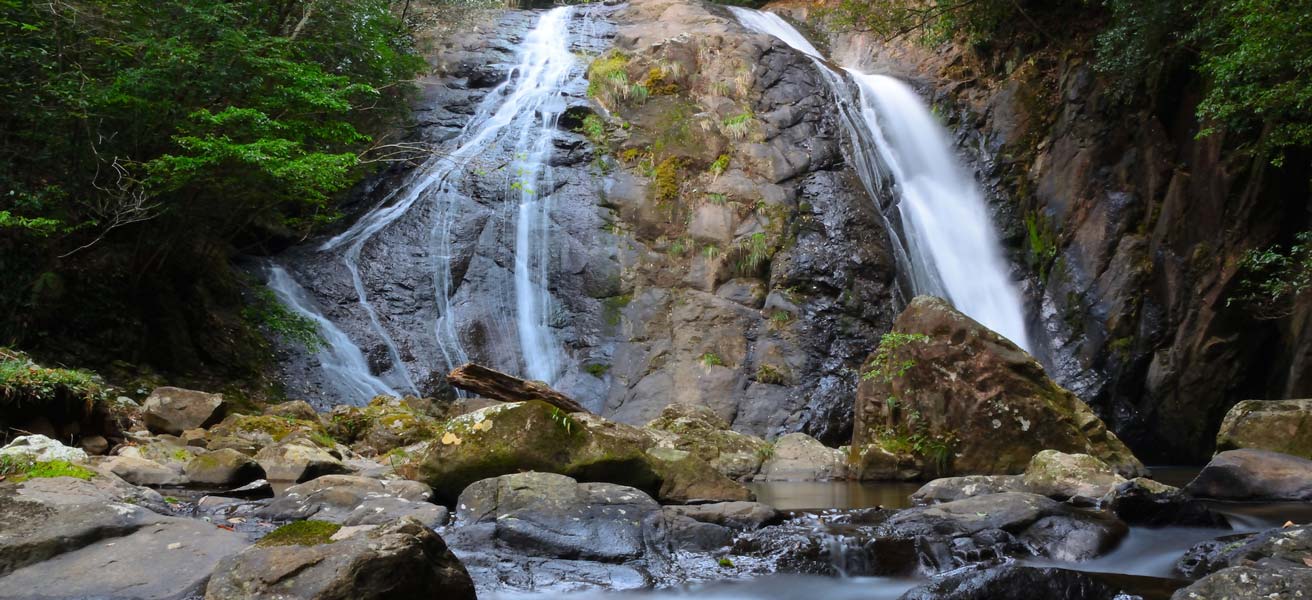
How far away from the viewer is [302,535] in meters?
4.09

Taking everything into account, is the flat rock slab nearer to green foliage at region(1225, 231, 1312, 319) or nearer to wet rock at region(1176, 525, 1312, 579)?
wet rock at region(1176, 525, 1312, 579)

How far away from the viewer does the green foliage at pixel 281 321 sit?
13.5 m

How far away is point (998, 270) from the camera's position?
50.3 feet

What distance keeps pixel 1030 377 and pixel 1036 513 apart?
4.26 m

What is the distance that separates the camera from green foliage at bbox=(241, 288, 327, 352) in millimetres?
13523

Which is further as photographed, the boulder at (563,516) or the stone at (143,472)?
the stone at (143,472)

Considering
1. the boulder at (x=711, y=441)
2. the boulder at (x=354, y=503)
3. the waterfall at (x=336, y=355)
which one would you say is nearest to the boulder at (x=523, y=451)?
the boulder at (x=354, y=503)

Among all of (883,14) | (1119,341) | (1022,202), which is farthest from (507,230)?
(1119,341)

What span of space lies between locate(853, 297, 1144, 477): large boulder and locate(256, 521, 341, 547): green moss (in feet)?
23.5

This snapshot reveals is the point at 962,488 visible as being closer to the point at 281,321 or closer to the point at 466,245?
the point at 281,321

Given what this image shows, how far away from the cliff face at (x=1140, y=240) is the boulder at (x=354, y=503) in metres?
11.1

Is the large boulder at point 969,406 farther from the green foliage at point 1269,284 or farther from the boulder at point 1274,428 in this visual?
the green foliage at point 1269,284

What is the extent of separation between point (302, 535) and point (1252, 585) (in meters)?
4.38

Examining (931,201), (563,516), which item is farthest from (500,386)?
(931,201)
